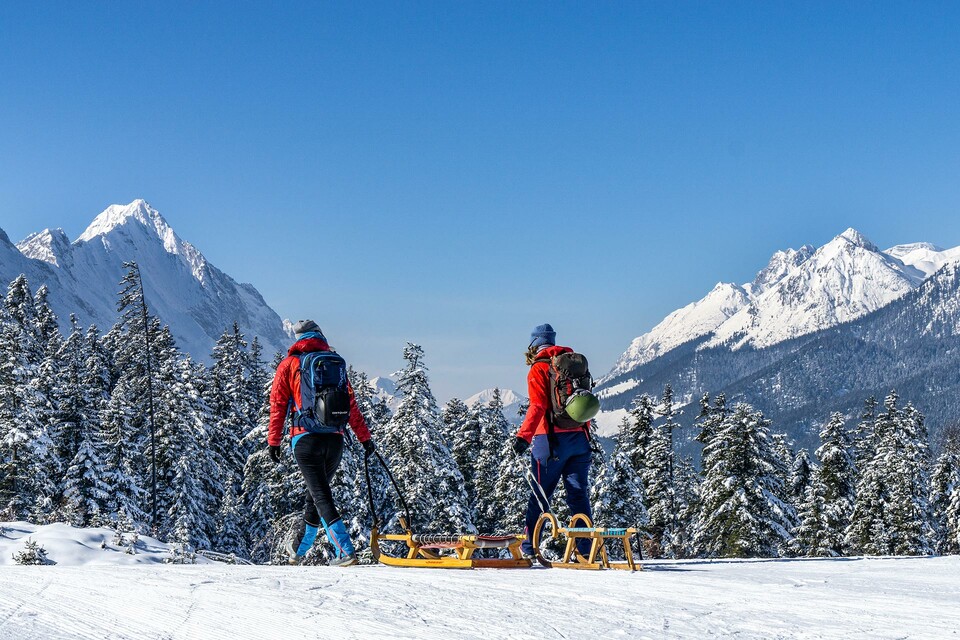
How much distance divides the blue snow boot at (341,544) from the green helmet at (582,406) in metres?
2.52

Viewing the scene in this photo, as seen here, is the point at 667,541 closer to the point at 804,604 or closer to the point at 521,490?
the point at 521,490

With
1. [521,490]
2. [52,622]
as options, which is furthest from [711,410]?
[52,622]

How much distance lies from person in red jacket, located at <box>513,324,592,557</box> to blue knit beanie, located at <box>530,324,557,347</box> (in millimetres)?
51

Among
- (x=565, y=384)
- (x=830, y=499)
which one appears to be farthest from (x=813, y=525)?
(x=565, y=384)

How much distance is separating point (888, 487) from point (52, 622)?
37.3 metres

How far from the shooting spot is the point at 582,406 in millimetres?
7945

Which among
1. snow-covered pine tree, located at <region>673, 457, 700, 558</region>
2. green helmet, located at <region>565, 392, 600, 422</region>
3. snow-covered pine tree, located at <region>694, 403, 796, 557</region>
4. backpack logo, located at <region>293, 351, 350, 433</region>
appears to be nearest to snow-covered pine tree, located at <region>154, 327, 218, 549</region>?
snow-covered pine tree, located at <region>694, 403, 796, 557</region>

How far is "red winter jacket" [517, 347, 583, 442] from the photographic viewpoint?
27.2 feet

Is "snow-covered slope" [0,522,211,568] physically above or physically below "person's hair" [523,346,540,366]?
below

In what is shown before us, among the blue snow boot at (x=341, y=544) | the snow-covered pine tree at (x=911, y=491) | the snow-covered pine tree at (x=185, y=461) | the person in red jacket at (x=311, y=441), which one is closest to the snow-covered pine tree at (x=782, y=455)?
the snow-covered pine tree at (x=911, y=491)

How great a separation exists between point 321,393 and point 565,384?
2.49m

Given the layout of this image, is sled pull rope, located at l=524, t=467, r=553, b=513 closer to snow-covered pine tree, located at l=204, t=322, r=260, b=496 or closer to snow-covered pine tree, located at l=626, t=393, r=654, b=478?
snow-covered pine tree, located at l=204, t=322, r=260, b=496

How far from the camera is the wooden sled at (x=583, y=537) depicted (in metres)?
7.25

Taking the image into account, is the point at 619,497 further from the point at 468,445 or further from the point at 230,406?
the point at 230,406
